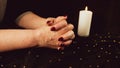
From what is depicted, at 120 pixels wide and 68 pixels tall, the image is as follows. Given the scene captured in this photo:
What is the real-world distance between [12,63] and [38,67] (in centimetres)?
9

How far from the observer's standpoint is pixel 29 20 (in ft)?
3.93

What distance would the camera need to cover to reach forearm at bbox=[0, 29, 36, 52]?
0.90 meters

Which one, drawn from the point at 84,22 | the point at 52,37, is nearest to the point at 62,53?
the point at 52,37

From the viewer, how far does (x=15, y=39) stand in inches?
35.7

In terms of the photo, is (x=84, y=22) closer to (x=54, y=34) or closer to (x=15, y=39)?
(x=54, y=34)

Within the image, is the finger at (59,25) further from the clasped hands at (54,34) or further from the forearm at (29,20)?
the forearm at (29,20)

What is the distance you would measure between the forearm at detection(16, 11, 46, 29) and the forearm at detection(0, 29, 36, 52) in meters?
0.21

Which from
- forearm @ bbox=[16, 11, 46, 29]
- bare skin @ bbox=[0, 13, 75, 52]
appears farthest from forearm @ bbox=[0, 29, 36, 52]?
forearm @ bbox=[16, 11, 46, 29]

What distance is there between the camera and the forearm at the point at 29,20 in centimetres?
115

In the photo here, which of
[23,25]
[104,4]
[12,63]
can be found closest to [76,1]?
[104,4]

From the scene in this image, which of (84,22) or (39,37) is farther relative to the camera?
(84,22)

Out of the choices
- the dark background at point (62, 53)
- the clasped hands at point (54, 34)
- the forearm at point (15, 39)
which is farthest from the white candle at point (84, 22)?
the forearm at point (15, 39)

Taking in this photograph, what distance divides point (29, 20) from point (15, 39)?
1.00ft

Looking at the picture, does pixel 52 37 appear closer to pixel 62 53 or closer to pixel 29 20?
pixel 62 53
